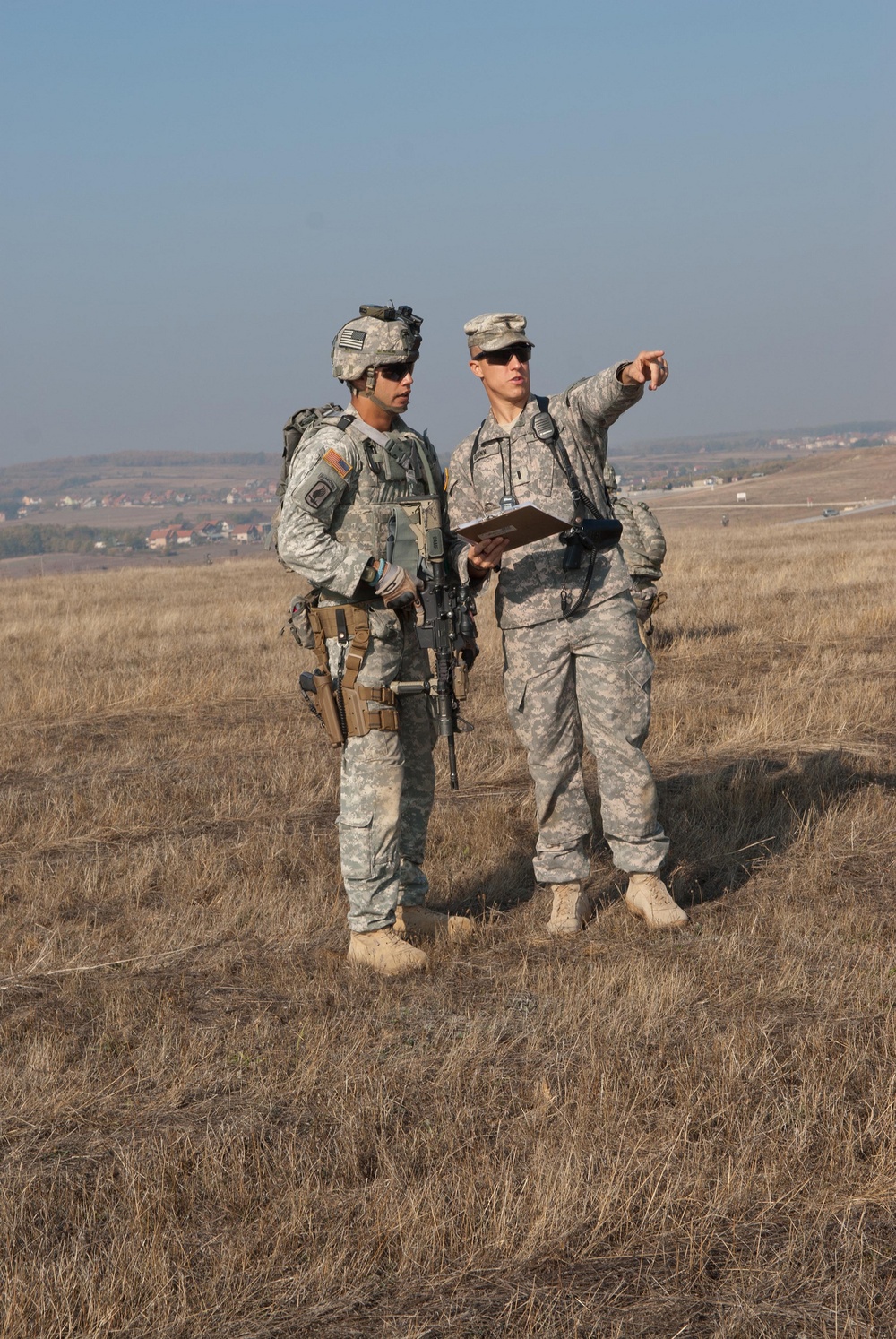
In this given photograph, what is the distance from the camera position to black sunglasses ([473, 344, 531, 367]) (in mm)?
5316

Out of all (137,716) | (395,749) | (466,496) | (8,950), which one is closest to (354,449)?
(466,496)

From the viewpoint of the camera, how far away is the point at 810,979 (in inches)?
189

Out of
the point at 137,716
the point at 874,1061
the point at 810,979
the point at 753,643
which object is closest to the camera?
the point at 874,1061

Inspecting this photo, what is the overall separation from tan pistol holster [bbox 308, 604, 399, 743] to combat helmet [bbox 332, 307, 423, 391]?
90 cm

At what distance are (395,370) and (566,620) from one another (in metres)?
1.23

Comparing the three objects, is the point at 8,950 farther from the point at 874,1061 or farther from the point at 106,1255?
the point at 874,1061

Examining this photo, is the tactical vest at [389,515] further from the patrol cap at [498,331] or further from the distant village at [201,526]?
the distant village at [201,526]

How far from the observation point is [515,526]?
15.7 feet

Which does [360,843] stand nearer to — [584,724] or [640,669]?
[584,724]

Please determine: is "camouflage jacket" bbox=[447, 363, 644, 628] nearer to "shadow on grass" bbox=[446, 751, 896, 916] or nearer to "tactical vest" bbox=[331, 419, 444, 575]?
"tactical vest" bbox=[331, 419, 444, 575]

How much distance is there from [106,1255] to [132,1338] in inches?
12.3

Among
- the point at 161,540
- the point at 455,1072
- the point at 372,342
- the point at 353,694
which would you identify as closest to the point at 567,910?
the point at 353,694

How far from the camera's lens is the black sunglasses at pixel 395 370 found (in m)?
5.15

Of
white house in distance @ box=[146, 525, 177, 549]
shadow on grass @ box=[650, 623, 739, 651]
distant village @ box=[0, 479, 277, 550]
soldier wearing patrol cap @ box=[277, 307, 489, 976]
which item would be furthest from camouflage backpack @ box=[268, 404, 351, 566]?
white house in distance @ box=[146, 525, 177, 549]
